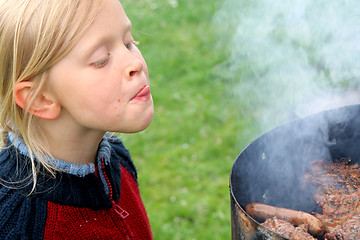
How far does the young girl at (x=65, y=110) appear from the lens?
148 cm

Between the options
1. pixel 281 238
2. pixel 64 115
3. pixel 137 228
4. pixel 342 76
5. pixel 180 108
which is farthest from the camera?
pixel 180 108

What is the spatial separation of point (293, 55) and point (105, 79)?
2.74m

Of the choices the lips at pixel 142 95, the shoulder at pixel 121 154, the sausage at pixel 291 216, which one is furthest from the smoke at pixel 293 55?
the lips at pixel 142 95

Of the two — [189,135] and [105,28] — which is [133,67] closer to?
[105,28]

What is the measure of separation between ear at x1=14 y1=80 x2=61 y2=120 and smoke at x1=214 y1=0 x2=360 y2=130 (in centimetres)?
146

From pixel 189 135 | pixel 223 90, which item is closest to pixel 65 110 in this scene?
pixel 189 135

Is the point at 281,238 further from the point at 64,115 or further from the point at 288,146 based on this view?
the point at 64,115

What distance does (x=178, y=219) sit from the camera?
11.6 ft

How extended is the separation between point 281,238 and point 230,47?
167 inches

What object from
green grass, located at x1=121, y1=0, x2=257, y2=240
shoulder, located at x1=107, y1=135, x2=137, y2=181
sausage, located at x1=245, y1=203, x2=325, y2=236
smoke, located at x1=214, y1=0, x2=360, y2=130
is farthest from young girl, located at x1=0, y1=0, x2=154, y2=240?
green grass, located at x1=121, y1=0, x2=257, y2=240

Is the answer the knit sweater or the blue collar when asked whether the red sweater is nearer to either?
the knit sweater

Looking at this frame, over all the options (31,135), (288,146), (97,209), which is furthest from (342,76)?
(31,135)

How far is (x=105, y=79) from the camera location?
151cm

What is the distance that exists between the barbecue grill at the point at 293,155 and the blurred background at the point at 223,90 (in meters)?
0.37
